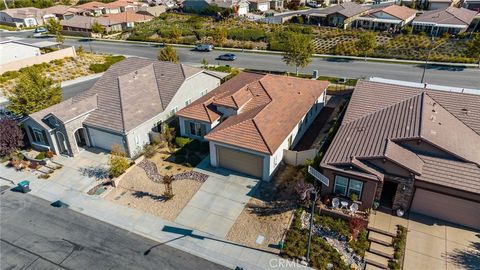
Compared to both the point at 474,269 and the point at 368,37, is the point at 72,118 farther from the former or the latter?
the point at 368,37

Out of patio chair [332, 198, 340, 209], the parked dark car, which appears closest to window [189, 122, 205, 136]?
patio chair [332, 198, 340, 209]

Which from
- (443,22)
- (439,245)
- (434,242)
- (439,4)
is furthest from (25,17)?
(439,4)

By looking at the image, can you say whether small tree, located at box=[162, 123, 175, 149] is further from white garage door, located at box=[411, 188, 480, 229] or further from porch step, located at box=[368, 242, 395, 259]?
white garage door, located at box=[411, 188, 480, 229]

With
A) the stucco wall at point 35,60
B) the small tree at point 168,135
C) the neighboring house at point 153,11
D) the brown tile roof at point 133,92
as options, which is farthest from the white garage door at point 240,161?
the neighboring house at point 153,11

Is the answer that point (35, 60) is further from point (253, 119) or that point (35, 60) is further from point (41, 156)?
point (253, 119)

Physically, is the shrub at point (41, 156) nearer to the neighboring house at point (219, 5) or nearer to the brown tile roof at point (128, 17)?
the brown tile roof at point (128, 17)
